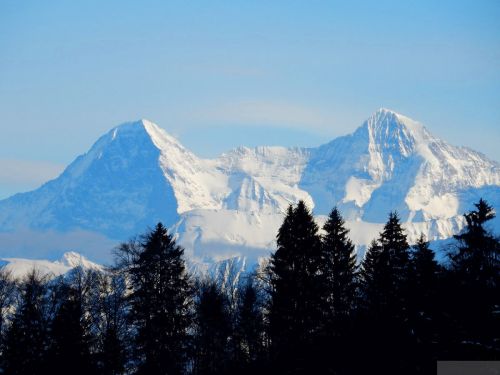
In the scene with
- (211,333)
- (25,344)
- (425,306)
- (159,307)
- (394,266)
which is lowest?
(25,344)

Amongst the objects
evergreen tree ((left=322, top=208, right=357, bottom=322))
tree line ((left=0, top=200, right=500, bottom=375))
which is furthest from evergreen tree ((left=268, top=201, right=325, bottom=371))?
evergreen tree ((left=322, top=208, right=357, bottom=322))

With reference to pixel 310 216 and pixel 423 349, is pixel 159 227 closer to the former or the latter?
pixel 310 216

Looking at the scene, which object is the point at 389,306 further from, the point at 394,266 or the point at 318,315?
the point at 394,266

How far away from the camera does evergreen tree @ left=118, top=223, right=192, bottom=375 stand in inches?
2170

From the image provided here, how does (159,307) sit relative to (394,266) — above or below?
below

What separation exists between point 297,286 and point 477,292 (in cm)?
1043

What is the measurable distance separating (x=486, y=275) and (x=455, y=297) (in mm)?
4343

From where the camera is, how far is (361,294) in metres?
72.2

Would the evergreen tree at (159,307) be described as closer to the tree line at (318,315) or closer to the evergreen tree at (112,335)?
the tree line at (318,315)

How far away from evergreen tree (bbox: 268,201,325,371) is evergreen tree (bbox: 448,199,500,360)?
26.8 feet

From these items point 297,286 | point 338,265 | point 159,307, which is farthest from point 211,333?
point 297,286

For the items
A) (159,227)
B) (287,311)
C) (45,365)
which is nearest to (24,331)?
(45,365)

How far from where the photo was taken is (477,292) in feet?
168

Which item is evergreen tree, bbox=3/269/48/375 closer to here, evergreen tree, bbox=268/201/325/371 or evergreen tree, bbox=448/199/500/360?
evergreen tree, bbox=268/201/325/371
